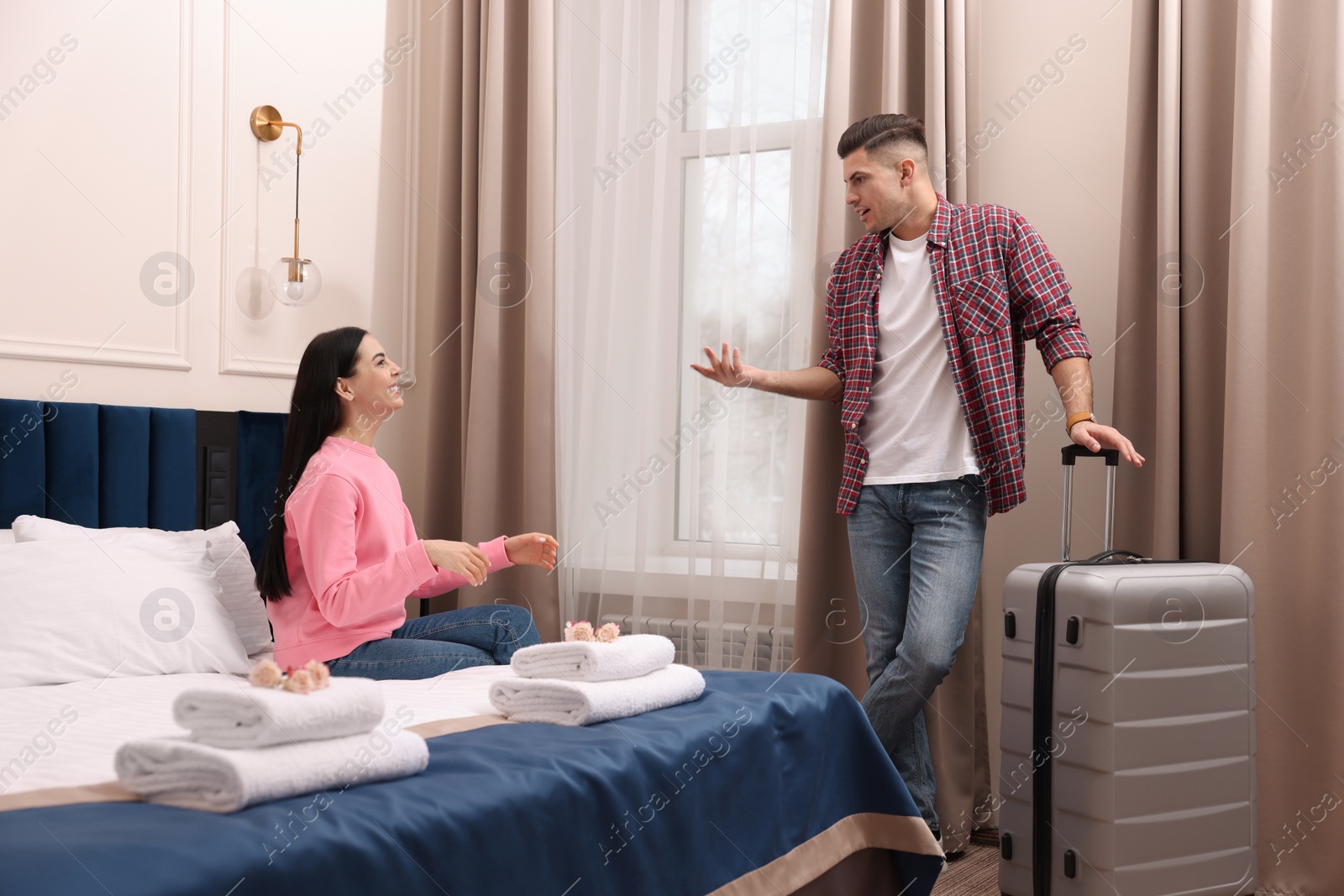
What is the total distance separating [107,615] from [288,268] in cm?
127

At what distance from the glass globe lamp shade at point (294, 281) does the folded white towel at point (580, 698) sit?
178cm

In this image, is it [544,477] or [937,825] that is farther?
[544,477]

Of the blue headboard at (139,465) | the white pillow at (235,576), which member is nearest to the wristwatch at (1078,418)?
the white pillow at (235,576)

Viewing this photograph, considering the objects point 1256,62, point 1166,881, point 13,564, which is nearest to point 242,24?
point 13,564

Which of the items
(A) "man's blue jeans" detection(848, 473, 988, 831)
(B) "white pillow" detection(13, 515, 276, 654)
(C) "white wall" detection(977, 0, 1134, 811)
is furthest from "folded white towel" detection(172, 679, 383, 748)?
(C) "white wall" detection(977, 0, 1134, 811)

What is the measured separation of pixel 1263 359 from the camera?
226cm

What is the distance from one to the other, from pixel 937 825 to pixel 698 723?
3.84ft

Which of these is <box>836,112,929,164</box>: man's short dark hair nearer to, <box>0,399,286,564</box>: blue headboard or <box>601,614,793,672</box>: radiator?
<box>601,614,793,672</box>: radiator

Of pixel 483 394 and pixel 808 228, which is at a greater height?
pixel 808 228

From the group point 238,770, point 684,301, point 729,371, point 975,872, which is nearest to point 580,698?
point 238,770

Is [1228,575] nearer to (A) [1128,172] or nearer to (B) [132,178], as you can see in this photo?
(A) [1128,172]

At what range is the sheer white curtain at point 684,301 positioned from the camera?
2.91 meters

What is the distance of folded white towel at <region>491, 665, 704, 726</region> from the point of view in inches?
57.4

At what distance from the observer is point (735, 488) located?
296cm
